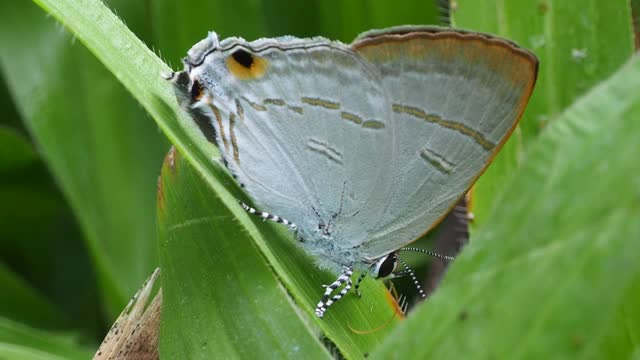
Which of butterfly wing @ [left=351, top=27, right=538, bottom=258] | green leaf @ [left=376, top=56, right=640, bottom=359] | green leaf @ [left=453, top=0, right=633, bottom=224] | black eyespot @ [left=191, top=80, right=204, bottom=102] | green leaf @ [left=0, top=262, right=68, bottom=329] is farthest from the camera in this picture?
green leaf @ [left=0, top=262, right=68, bottom=329]

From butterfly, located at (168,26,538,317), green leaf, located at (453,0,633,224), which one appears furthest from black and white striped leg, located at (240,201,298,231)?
green leaf, located at (453,0,633,224)

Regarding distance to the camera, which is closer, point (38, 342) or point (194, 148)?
point (194, 148)

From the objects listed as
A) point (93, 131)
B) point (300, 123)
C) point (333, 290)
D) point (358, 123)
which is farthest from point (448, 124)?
point (93, 131)

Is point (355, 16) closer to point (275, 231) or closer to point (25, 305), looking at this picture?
point (275, 231)

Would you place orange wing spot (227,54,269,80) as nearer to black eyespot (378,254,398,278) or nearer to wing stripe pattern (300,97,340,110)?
wing stripe pattern (300,97,340,110)

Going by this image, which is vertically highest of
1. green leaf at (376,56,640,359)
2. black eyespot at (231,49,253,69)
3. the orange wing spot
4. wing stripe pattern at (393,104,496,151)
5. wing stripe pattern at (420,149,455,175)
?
black eyespot at (231,49,253,69)

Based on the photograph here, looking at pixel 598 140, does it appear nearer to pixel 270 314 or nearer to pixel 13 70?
pixel 270 314

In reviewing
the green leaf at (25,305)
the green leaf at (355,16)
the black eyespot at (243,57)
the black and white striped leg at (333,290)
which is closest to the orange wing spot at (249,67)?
the black eyespot at (243,57)
